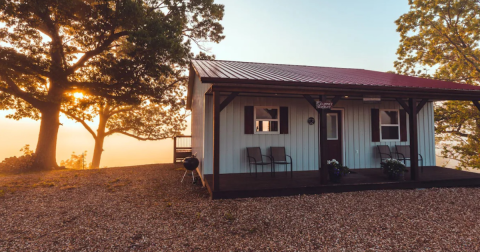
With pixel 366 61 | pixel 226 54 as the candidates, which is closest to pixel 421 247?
pixel 226 54

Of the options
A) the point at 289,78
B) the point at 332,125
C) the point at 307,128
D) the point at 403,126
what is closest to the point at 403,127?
the point at 403,126

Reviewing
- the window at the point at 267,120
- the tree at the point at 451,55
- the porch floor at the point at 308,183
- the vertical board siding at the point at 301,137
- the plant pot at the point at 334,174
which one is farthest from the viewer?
the tree at the point at 451,55

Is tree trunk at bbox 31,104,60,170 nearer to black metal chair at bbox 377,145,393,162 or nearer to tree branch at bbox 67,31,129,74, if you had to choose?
tree branch at bbox 67,31,129,74

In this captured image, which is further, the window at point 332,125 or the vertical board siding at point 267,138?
the window at point 332,125

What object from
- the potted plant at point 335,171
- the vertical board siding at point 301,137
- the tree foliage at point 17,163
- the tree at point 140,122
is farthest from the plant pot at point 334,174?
the tree at point 140,122

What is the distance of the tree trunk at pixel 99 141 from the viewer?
15.8 m

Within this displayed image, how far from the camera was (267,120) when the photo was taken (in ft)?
Answer: 22.2

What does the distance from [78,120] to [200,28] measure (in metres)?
9.86

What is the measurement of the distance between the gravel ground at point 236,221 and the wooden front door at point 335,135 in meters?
2.16

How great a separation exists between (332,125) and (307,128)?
89 centimetres

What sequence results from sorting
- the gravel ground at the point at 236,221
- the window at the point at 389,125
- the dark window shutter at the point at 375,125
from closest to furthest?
the gravel ground at the point at 236,221 → the dark window shutter at the point at 375,125 → the window at the point at 389,125

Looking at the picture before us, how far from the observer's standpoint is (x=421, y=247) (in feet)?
9.34

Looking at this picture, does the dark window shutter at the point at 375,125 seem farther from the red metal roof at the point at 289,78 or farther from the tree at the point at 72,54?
the tree at the point at 72,54

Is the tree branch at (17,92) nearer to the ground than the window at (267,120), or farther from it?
farther from it
